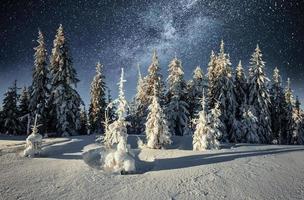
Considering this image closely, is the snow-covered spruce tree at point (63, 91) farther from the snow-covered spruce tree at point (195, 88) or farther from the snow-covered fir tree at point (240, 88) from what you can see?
the snow-covered fir tree at point (240, 88)

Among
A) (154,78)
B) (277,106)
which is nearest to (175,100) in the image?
(154,78)

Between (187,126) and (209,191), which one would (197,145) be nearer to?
(209,191)

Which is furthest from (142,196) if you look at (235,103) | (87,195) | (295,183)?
(235,103)

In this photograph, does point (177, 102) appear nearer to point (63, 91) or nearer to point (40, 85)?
point (63, 91)

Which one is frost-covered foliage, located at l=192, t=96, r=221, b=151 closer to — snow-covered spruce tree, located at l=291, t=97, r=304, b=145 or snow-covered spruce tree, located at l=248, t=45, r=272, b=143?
snow-covered spruce tree, located at l=248, t=45, r=272, b=143

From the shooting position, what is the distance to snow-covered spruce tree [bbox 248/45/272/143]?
43094mm

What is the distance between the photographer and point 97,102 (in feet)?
163

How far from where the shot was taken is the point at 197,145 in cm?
2566

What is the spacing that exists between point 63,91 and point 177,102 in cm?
1421

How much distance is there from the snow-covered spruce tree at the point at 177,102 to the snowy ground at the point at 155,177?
18.6 m

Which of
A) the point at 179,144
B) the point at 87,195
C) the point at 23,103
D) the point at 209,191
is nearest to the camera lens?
the point at 87,195

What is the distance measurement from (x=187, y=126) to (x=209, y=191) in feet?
85.5

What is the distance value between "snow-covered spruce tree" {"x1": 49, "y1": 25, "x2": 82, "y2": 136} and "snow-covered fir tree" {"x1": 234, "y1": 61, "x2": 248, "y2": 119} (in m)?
20.7

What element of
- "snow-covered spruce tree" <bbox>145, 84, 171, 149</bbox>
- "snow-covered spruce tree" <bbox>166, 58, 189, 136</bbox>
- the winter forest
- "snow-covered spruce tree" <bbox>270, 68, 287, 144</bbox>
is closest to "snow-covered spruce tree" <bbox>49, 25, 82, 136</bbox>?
the winter forest
